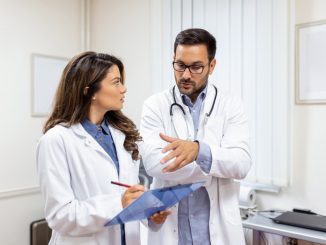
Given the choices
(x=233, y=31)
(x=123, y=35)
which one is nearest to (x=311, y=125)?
(x=233, y=31)

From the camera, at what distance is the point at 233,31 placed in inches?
98.6

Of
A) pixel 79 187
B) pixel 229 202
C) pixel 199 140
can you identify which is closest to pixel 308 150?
pixel 229 202

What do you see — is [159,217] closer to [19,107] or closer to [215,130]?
[215,130]

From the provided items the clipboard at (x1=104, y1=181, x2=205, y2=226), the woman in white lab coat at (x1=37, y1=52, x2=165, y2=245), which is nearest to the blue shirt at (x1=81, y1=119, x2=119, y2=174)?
the woman in white lab coat at (x1=37, y1=52, x2=165, y2=245)

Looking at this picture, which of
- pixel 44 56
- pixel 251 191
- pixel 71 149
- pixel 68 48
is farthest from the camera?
pixel 68 48

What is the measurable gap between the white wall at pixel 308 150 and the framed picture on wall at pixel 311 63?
46 mm

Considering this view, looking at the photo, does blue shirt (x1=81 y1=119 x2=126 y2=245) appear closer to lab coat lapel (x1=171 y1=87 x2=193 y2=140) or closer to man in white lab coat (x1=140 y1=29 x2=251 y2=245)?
man in white lab coat (x1=140 y1=29 x2=251 y2=245)

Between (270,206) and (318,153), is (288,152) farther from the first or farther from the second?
(270,206)

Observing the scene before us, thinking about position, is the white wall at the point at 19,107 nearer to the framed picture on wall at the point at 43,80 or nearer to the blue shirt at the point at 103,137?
the framed picture on wall at the point at 43,80

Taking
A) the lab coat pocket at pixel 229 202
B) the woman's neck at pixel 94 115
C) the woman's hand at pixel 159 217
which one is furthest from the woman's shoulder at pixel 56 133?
the lab coat pocket at pixel 229 202

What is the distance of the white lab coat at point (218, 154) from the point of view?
1.33m

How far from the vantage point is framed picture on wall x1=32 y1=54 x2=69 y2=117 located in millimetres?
3066

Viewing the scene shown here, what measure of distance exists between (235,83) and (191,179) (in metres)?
1.33

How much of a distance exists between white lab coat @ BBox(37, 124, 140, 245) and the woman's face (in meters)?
0.12
